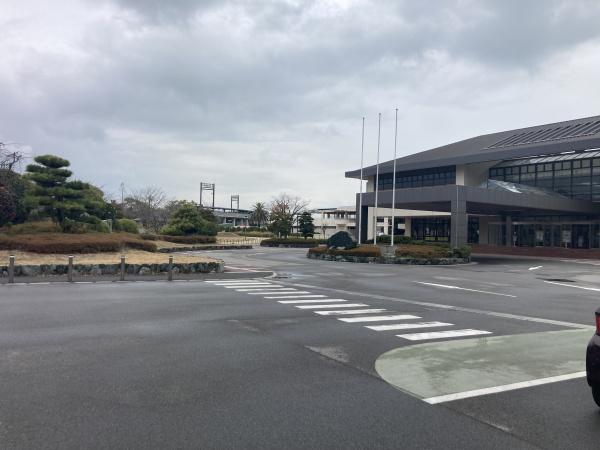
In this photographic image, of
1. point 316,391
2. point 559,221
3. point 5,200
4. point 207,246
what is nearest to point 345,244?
point 207,246

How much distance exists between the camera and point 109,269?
19656 millimetres

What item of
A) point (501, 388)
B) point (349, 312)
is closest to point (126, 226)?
point (349, 312)

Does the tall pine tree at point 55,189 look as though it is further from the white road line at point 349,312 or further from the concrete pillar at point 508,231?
the concrete pillar at point 508,231

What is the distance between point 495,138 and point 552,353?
54440 mm

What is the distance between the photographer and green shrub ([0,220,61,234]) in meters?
26.3

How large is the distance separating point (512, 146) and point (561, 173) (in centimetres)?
549

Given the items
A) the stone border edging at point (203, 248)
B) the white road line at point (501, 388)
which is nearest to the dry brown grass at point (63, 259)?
the white road line at point (501, 388)

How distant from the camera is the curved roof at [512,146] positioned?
43344 mm

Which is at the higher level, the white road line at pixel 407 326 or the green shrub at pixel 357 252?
the green shrub at pixel 357 252

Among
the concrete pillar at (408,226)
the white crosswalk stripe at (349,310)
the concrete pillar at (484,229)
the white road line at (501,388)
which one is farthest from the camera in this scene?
the concrete pillar at (408,226)

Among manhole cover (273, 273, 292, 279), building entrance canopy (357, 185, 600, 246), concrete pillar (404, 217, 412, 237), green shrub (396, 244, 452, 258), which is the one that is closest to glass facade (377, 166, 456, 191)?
concrete pillar (404, 217, 412, 237)

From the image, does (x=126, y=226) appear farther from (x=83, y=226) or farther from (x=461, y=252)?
(x=461, y=252)

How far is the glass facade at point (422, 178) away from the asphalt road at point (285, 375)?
4233 cm

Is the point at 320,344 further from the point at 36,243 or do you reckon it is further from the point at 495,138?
the point at 495,138
